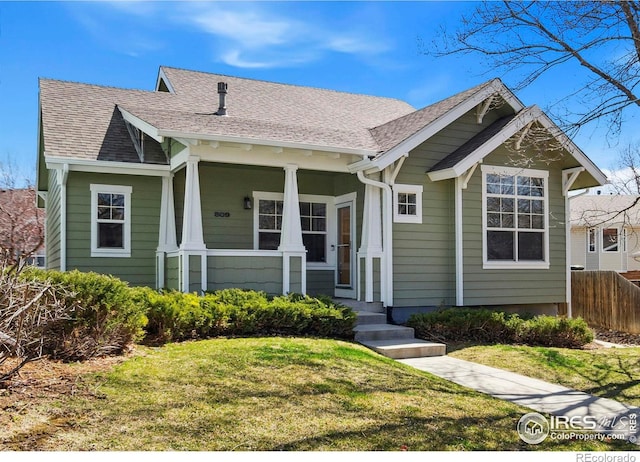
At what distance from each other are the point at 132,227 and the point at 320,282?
13.6 ft

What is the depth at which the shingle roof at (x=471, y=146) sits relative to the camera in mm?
11813

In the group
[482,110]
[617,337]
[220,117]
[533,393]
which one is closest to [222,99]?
[220,117]

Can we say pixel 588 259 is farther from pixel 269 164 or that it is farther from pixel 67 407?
pixel 67 407

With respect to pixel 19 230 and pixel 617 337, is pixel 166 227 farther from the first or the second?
pixel 617 337

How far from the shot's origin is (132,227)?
39.2 feet

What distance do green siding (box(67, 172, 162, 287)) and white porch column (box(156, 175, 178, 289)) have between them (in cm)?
12

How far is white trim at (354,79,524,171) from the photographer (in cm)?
1111

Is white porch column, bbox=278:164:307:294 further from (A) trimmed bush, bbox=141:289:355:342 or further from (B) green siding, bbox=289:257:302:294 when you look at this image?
(A) trimmed bush, bbox=141:289:355:342

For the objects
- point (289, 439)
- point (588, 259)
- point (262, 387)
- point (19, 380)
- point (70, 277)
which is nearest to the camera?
point (289, 439)

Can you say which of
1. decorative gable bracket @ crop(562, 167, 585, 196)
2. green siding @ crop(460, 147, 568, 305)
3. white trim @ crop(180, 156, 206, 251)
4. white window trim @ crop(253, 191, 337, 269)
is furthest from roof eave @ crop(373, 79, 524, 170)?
white trim @ crop(180, 156, 206, 251)

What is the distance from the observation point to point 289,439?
15.5 ft

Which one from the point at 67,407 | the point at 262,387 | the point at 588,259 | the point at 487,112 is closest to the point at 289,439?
the point at 262,387

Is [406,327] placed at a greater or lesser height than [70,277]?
lesser

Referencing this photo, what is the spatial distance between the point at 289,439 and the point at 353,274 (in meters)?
7.97
